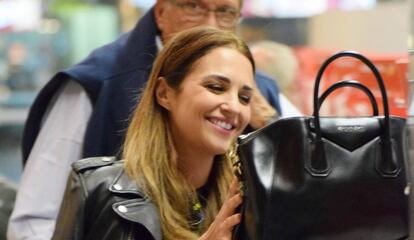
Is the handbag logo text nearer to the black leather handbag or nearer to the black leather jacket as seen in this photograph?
the black leather handbag

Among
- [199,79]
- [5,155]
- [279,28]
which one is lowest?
[5,155]

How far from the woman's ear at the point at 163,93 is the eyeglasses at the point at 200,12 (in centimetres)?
48

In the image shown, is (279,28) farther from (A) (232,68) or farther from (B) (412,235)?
(B) (412,235)

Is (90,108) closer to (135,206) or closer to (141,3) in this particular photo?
(135,206)

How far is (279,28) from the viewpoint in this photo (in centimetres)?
593

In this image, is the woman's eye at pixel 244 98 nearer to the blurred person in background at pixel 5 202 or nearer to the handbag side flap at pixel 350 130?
the handbag side flap at pixel 350 130

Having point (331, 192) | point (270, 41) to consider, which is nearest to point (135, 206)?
point (331, 192)

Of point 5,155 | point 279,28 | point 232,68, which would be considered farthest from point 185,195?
point 5,155

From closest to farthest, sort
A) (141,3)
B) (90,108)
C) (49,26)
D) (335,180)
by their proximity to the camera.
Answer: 1. (335,180)
2. (90,108)
3. (141,3)
4. (49,26)

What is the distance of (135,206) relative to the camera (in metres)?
2.36

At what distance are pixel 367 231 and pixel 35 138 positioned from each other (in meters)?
1.52

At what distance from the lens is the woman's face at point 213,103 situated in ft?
8.04

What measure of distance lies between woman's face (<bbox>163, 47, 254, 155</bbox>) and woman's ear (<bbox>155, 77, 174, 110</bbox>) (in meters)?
0.02

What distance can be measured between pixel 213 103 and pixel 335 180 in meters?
0.61
